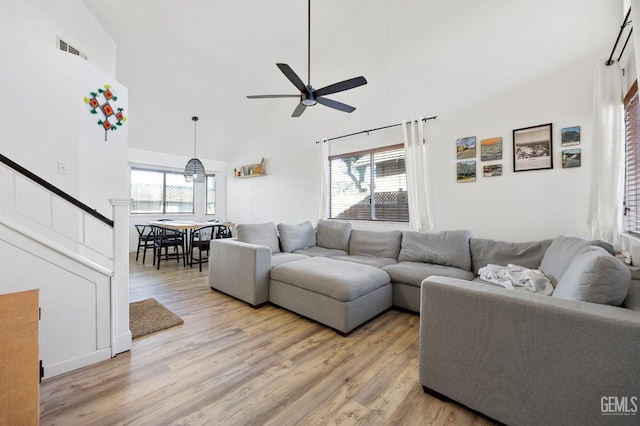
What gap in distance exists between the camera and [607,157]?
7.52ft

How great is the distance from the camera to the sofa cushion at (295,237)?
395cm

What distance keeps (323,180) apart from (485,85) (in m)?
2.64

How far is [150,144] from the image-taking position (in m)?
5.95

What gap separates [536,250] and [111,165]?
491 centimetres

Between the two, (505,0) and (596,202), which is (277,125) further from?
(596,202)

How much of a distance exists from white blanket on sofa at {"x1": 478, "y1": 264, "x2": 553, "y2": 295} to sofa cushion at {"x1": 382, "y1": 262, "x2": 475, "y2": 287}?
0.81 ft

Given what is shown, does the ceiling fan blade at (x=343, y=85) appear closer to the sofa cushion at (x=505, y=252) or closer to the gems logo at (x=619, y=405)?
the sofa cushion at (x=505, y=252)

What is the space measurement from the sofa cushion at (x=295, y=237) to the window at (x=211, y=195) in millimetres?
4169

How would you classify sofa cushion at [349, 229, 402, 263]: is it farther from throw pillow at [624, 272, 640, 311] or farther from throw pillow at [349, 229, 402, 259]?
throw pillow at [624, 272, 640, 311]

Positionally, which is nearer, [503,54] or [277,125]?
[503,54]

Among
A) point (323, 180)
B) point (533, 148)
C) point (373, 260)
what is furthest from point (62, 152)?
point (533, 148)

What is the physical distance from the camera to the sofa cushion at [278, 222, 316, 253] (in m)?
3.95

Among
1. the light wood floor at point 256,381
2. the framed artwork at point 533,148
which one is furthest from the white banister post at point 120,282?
the framed artwork at point 533,148

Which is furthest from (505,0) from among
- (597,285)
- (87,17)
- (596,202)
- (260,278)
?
(87,17)
